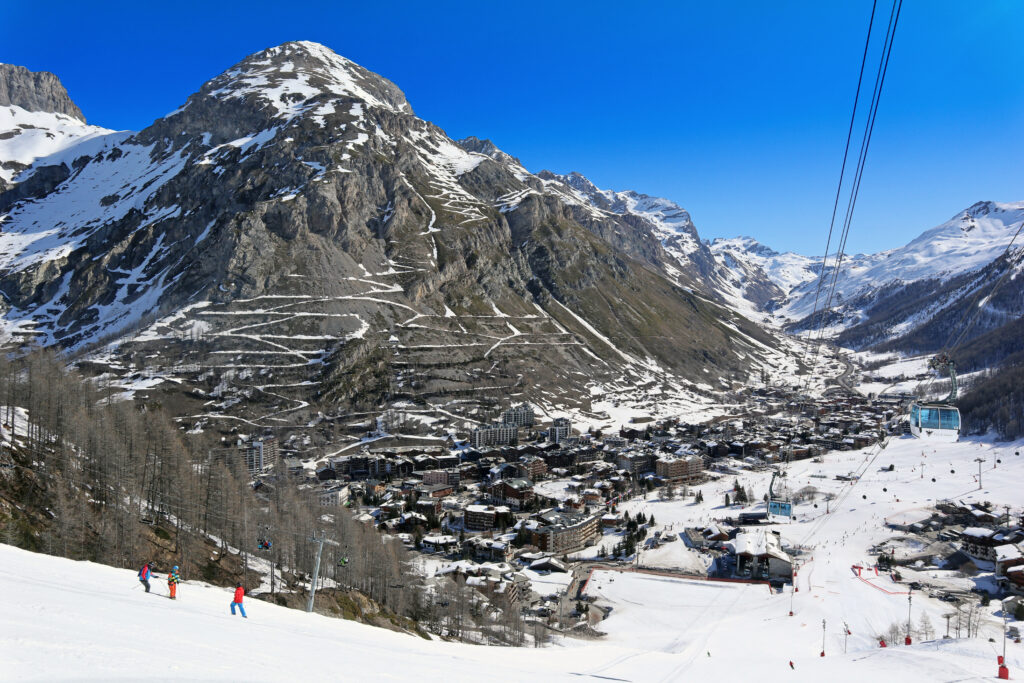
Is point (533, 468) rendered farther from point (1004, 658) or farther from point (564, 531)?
point (1004, 658)

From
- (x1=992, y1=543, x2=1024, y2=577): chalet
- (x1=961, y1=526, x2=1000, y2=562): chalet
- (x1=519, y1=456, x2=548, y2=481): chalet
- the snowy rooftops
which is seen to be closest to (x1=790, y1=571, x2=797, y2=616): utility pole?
(x1=992, y1=543, x2=1024, y2=577): chalet

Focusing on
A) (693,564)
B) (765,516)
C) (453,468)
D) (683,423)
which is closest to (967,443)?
(683,423)

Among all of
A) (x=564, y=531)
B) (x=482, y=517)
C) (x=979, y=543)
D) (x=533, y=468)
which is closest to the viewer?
(x=979, y=543)

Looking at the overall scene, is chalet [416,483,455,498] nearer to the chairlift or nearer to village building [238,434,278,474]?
village building [238,434,278,474]

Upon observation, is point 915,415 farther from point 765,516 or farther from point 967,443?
point 967,443

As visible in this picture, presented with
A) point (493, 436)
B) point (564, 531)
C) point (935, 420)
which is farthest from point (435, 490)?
point (935, 420)
